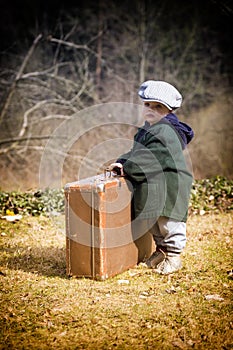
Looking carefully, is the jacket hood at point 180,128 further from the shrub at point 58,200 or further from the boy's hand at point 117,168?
the shrub at point 58,200

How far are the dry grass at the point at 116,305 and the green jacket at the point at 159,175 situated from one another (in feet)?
1.74

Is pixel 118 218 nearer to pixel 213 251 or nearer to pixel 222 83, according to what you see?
pixel 213 251

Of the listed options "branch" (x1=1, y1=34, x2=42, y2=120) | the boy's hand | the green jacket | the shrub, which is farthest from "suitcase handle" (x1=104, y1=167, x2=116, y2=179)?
"branch" (x1=1, y1=34, x2=42, y2=120)

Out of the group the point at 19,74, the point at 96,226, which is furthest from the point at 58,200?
the point at 19,74

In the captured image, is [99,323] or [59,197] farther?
[59,197]

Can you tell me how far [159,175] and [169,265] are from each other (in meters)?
0.74

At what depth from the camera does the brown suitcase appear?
12.4ft

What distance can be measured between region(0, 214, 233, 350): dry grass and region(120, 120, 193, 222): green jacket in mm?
532

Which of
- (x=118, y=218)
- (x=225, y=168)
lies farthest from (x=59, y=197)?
(x=225, y=168)

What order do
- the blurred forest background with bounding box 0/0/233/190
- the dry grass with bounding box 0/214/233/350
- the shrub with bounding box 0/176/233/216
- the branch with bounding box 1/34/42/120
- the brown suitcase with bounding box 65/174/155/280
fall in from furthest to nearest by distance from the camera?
the blurred forest background with bounding box 0/0/233/190, the branch with bounding box 1/34/42/120, the shrub with bounding box 0/176/233/216, the brown suitcase with bounding box 65/174/155/280, the dry grass with bounding box 0/214/233/350

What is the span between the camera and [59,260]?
14.9 feet

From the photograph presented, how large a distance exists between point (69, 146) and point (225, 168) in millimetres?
3285

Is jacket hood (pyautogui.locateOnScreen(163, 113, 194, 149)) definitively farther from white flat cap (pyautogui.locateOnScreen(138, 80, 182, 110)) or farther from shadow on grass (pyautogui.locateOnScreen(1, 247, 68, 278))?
shadow on grass (pyautogui.locateOnScreen(1, 247, 68, 278))

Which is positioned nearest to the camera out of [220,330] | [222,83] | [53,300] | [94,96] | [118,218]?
[220,330]
